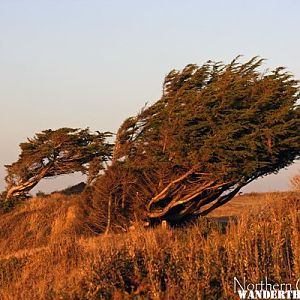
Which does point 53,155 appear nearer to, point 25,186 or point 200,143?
point 25,186

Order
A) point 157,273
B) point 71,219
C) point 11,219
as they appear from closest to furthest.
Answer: point 157,273 → point 71,219 → point 11,219

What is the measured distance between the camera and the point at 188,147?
24797 millimetres

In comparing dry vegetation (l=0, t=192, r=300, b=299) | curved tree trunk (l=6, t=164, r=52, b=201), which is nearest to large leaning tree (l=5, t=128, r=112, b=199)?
curved tree trunk (l=6, t=164, r=52, b=201)

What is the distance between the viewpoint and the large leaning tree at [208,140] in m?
24.5

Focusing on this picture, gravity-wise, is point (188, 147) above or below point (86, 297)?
above

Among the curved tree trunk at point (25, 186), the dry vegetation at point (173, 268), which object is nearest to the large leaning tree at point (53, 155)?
the curved tree trunk at point (25, 186)

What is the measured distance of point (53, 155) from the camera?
123 feet

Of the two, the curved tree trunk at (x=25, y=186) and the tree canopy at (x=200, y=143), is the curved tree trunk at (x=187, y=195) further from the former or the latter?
the curved tree trunk at (x=25, y=186)

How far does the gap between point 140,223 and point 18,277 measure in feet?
36.3

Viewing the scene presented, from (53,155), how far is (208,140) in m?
15.6

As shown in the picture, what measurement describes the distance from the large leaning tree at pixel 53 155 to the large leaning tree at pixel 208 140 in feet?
31.3

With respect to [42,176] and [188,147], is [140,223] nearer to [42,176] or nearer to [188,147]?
[188,147]

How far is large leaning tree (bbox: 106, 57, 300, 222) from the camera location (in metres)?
24.5

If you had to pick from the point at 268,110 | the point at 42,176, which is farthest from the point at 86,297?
the point at 42,176
